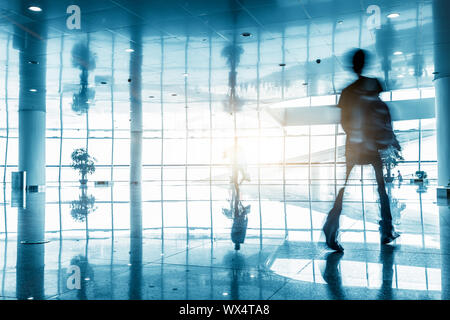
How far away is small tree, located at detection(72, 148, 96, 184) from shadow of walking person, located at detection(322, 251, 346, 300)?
26.8 m

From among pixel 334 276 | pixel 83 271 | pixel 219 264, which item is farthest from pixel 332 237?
pixel 83 271

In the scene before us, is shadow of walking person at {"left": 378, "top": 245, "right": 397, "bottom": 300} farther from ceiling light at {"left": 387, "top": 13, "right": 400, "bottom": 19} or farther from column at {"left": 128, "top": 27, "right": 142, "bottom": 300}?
ceiling light at {"left": 387, "top": 13, "right": 400, "bottom": 19}

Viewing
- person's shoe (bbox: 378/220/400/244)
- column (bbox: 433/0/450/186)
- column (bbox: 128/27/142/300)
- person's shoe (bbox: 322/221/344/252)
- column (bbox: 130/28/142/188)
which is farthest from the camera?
column (bbox: 433/0/450/186)

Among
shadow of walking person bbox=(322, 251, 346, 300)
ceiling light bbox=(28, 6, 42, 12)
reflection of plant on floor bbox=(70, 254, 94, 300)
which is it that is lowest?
shadow of walking person bbox=(322, 251, 346, 300)

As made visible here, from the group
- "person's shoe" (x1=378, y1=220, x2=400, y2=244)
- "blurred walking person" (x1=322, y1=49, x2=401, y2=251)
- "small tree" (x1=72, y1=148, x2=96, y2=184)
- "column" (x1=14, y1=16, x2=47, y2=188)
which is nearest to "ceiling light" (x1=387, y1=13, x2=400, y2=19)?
"blurred walking person" (x1=322, y1=49, x2=401, y2=251)

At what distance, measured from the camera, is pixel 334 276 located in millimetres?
2898

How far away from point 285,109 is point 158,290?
2562 centimetres

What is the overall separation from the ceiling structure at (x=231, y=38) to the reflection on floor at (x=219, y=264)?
475cm

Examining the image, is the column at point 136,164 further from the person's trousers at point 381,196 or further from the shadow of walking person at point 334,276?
the person's trousers at point 381,196

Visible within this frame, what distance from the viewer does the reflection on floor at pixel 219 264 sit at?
8.30ft

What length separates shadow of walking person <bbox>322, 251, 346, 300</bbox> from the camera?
2.45 m

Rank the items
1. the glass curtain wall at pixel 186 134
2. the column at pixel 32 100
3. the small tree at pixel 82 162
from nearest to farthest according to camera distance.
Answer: the glass curtain wall at pixel 186 134 < the column at pixel 32 100 < the small tree at pixel 82 162

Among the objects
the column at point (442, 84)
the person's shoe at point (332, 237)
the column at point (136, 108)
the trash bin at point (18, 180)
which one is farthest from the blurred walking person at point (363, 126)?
the trash bin at point (18, 180)
